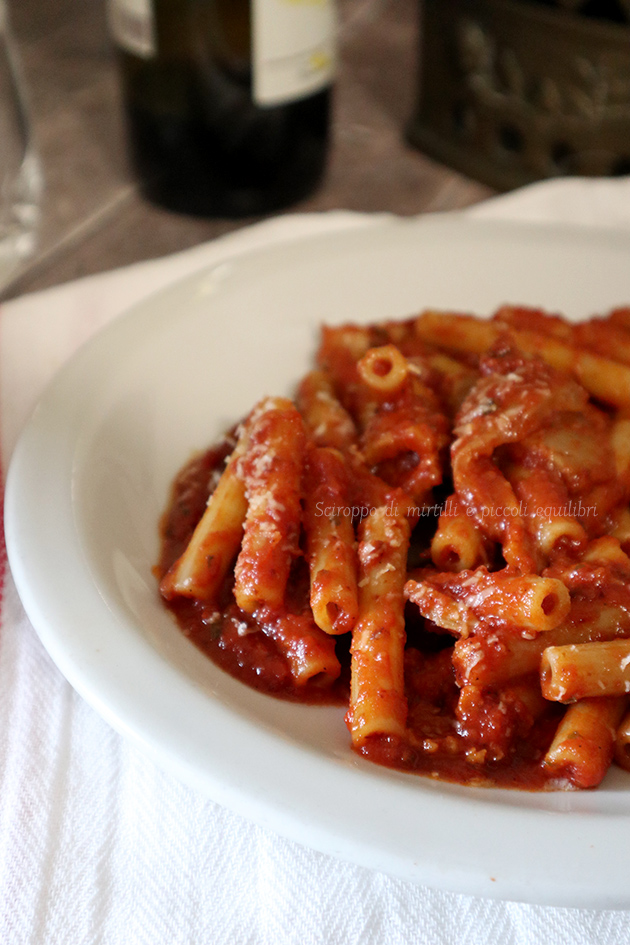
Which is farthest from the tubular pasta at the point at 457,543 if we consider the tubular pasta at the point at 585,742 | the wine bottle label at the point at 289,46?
the wine bottle label at the point at 289,46

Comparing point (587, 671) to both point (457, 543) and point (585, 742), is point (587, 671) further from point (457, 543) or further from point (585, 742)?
point (457, 543)

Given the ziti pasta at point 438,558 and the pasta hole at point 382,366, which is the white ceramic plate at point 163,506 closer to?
the ziti pasta at point 438,558

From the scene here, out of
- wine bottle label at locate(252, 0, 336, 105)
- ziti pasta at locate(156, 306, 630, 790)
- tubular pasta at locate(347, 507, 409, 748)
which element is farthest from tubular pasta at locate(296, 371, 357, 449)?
wine bottle label at locate(252, 0, 336, 105)

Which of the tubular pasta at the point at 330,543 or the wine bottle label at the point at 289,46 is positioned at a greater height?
the wine bottle label at the point at 289,46

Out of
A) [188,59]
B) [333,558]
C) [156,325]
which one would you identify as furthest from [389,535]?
[188,59]

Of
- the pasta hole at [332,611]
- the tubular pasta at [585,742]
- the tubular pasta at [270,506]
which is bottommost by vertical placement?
the tubular pasta at [585,742]

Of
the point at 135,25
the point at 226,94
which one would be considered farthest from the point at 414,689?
the point at 135,25

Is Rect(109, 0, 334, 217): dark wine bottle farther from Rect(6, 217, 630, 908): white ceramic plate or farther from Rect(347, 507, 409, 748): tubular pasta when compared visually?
Rect(347, 507, 409, 748): tubular pasta

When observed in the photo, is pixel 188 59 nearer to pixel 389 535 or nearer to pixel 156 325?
pixel 156 325
